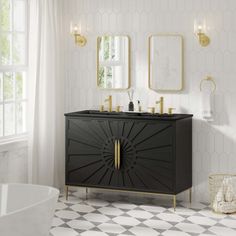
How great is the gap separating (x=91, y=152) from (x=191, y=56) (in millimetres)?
1555

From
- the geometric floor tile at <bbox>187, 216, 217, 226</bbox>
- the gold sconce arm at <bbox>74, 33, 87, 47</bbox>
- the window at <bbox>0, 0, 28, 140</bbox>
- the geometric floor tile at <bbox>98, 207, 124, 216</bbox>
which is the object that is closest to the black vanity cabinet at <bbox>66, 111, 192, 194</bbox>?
the geometric floor tile at <bbox>98, 207, 124, 216</bbox>

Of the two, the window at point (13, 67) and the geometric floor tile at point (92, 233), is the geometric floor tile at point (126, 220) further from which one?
the window at point (13, 67)

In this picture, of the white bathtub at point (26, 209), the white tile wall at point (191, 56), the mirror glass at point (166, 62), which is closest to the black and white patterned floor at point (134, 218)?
the white tile wall at point (191, 56)

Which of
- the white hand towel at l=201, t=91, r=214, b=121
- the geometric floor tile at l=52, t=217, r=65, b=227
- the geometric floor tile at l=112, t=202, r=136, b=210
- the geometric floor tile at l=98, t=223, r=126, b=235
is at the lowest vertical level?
the geometric floor tile at l=98, t=223, r=126, b=235

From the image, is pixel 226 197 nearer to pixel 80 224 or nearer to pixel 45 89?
pixel 80 224

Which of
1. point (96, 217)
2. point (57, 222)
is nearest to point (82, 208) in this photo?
point (96, 217)

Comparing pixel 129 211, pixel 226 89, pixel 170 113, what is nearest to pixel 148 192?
pixel 129 211

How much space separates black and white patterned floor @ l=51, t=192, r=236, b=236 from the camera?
618 centimetres

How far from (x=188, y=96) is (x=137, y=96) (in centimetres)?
63

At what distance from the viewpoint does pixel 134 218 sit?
21.8ft

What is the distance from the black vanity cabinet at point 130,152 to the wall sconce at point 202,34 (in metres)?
0.83

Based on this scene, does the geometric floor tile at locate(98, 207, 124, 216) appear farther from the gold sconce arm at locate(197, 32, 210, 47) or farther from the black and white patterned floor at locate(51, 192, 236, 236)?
the gold sconce arm at locate(197, 32, 210, 47)

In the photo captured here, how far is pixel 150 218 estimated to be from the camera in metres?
6.64

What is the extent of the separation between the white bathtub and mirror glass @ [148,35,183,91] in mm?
2672
